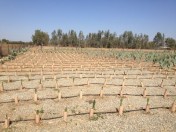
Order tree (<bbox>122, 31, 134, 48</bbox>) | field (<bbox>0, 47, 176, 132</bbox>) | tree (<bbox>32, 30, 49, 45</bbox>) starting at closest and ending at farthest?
field (<bbox>0, 47, 176, 132</bbox>) < tree (<bbox>32, 30, 49, 45</bbox>) < tree (<bbox>122, 31, 134, 48</bbox>)

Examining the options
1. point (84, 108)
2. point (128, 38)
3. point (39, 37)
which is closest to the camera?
point (84, 108)

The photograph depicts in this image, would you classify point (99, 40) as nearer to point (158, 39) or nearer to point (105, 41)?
point (105, 41)

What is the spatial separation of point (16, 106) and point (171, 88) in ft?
33.0

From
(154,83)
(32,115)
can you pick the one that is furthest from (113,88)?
(32,115)

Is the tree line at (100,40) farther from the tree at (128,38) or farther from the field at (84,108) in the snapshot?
the field at (84,108)

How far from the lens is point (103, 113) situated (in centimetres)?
821

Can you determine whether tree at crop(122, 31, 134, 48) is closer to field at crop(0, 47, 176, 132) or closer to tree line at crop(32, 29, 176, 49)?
tree line at crop(32, 29, 176, 49)

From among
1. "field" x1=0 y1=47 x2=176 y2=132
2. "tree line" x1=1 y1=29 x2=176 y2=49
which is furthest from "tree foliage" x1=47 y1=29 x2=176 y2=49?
"field" x1=0 y1=47 x2=176 y2=132

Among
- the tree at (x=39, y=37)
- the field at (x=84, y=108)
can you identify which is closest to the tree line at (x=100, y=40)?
the tree at (x=39, y=37)

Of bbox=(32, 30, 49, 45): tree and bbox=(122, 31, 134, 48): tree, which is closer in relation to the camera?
bbox=(32, 30, 49, 45): tree

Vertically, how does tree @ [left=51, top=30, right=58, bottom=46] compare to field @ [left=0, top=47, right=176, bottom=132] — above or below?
above

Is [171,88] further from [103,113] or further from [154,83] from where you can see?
[103,113]

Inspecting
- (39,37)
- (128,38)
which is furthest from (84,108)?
(128,38)

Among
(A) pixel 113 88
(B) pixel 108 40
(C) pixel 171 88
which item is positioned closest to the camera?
(A) pixel 113 88
